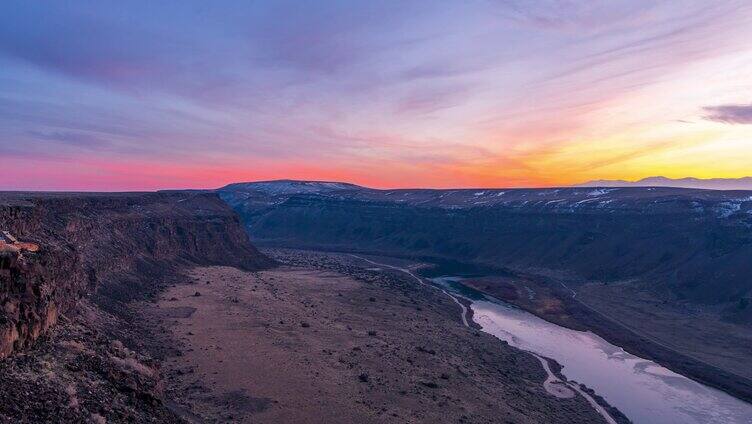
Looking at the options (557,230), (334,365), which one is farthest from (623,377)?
(557,230)

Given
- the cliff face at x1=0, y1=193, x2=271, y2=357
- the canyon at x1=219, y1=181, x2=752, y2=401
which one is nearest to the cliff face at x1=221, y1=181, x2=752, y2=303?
the canyon at x1=219, y1=181, x2=752, y2=401

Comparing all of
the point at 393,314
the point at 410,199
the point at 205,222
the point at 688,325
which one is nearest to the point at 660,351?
the point at 688,325

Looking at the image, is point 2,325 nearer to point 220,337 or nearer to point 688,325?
point 220,337

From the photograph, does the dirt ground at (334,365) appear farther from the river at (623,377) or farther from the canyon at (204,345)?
the river at (623,377)

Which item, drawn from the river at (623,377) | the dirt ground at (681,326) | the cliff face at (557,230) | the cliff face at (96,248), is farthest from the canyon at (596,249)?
the cliff face at (96,248)

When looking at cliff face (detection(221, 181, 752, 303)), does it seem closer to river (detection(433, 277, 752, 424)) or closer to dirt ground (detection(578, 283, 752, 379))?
dirt ground (detection(578, 283, 752, 379))
